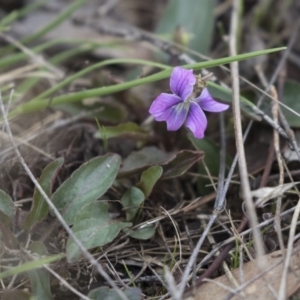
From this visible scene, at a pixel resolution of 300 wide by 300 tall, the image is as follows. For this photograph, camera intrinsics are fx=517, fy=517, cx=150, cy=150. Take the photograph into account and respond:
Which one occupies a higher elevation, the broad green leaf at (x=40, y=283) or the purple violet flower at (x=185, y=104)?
the purple violet flower at (x=185, y=104)

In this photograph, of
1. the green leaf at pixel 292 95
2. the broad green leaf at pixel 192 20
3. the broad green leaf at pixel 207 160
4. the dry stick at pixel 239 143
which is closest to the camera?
the dry stick at pixel 239 143

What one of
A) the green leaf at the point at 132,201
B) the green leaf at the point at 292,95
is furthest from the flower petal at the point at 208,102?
the green leaf at the point at 292,95

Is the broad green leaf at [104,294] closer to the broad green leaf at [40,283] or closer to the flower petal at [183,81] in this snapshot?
the broad green leaf at [40,283]

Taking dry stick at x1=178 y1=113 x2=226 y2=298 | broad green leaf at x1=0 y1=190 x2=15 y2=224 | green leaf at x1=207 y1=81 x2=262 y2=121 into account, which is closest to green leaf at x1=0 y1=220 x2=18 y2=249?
broad green leaf at x1=0 y1=190 x2=15 y2=224

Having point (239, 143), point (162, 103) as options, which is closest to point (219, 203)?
point (239, 143)

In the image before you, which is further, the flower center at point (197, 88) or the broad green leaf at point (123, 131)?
the broad green leaf at point (123, 131)

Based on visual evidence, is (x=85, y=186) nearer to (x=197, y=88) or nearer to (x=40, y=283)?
(x=40, y=283)

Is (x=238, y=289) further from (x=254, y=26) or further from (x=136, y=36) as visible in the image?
(x=254, y=26)

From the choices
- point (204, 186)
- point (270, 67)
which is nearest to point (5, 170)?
point (204, 186)
